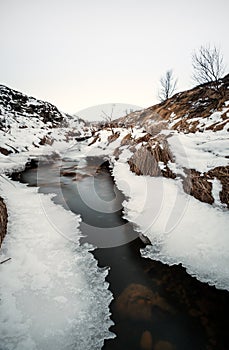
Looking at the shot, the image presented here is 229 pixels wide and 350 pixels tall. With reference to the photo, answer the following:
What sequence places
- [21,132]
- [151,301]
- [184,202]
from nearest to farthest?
1. [151,301]
2. [184,202]
3. [21,132]

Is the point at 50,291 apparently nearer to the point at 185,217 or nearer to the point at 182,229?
the point at 182,229

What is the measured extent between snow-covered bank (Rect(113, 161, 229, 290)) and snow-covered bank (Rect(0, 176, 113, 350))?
1016mm

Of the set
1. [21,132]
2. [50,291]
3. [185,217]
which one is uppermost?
[21,132]

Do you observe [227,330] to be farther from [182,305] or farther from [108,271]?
[108,271]

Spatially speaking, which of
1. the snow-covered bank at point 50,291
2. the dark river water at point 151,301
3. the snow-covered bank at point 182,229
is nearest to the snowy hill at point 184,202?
the snow-covered bank at point 182,229

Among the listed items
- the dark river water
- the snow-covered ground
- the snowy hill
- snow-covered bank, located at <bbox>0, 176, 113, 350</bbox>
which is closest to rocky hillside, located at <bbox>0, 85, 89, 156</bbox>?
the snowy hill

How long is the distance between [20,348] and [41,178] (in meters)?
6.29

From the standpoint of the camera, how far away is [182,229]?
329cm

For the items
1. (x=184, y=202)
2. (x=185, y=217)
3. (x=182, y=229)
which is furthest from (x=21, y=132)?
(x=182, y=229)

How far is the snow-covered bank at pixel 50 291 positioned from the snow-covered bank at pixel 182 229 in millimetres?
1016

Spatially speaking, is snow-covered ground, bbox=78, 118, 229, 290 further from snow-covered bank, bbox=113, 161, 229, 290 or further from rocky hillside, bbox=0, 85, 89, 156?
rocky hillside, bbox=0, 85, 89, 156

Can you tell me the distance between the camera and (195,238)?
3.01 meters

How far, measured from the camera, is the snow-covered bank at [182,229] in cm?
254

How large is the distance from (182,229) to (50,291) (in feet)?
7.20
